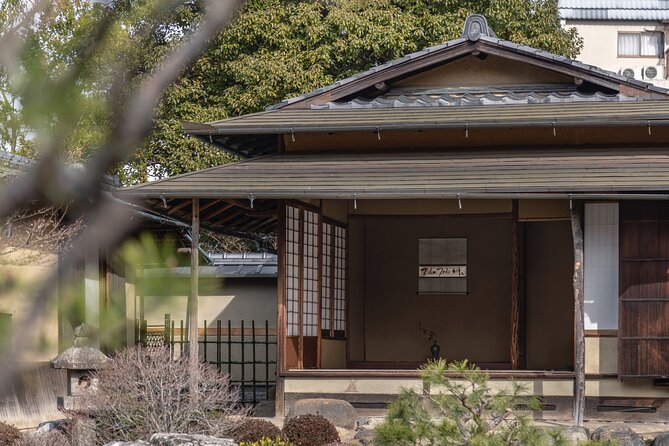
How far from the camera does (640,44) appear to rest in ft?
113

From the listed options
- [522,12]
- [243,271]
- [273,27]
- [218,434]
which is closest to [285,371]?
[218,434]

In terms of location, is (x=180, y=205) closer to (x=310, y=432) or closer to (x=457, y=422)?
(x=310, y=432)

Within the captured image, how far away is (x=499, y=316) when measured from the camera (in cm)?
1551

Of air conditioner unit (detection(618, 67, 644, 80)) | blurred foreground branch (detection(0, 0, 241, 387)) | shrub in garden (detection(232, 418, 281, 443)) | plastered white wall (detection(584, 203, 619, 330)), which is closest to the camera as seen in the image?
blurred foreground branch (detection(0, 0, 241, 387))

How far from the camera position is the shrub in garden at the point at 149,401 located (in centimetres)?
973

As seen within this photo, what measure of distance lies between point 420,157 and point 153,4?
11.3 meters

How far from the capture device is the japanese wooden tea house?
1152 cm

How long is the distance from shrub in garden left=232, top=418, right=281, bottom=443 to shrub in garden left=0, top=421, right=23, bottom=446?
1.88 m

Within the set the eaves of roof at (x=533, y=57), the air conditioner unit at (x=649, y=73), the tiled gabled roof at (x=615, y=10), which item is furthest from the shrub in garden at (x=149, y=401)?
the tiled gabled roof at (x=615, y=10)

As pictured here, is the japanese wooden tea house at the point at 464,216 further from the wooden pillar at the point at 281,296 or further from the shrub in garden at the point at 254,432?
the shrub in garden at the point at 254,432

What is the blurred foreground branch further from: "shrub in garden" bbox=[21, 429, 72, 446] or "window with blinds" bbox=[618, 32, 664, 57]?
"window with blinds" bbox=[618, 32, 664, 57]

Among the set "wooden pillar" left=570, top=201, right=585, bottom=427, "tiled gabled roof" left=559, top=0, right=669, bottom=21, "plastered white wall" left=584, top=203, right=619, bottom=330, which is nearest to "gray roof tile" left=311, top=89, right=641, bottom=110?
"plastered white wall" left=584, top=203, right=619, bottom=330

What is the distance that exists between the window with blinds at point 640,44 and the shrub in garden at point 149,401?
27064 millimetres

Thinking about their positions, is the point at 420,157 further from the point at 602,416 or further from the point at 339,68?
the point at 339,68
